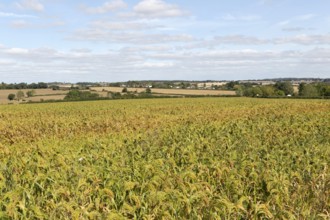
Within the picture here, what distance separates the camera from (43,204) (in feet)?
15.6

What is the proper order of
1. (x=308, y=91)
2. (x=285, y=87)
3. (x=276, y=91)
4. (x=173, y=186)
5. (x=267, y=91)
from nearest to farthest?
(x=173, y=186), (x=267, y=91), (x=308, y=91), (x=276, y=91), (x=285, y=87)

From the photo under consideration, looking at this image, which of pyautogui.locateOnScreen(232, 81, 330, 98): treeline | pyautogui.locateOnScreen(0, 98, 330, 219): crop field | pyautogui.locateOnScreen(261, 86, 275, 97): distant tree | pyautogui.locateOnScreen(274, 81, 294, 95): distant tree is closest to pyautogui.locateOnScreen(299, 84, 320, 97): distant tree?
pyautogui.locateOnScreen(232, 81, 330, 98): treeline

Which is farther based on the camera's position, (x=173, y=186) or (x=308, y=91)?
(x=308, y=91)

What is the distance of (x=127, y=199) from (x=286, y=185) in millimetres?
2386

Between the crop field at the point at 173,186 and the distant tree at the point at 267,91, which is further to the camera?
the distant tree at the point at 267,91

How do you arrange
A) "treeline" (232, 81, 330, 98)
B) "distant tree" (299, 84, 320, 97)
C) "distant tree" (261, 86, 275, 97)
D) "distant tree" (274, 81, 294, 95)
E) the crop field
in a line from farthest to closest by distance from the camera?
"distant tree" (274, 81, 294, 95), "distant tree" (299, 84, 320, 97), "distant tree" (261, 86, 275, 97), "treeline" (232, 81, 330, 98), the crop field

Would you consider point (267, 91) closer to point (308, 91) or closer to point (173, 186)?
point (308, 91)

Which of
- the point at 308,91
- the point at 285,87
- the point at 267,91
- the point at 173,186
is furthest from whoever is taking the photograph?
the point at 285,87

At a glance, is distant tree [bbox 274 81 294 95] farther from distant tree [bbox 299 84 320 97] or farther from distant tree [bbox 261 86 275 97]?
distant tree [bbox 261 86 275 97]

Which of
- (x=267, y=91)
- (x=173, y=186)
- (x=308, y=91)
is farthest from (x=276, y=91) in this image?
(x=173, y=186)

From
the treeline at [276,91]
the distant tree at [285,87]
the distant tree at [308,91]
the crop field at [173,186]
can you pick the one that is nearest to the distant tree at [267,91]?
the treeline at [276,91]

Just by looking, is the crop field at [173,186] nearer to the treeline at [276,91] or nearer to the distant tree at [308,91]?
the treeline at [276,91]

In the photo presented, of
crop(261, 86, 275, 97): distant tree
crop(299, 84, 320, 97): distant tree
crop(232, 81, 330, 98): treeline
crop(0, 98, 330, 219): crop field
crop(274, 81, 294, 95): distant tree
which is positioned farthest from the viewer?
crop(274, 81, 294, 95): distant tree

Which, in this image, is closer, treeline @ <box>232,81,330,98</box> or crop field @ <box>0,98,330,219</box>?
crop field @ <box>0,98,330,219</box>
